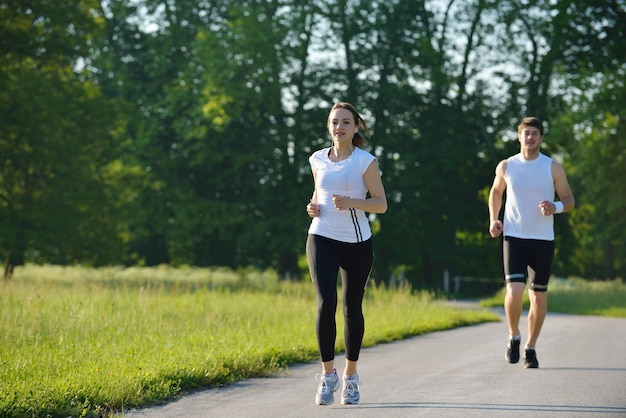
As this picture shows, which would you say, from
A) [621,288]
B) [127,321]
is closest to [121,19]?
[621,288]

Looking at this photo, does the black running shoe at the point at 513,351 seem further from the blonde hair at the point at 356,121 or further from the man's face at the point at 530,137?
the blonde hair at the point at 356,121

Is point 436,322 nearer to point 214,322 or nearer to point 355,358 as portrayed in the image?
point 214,322

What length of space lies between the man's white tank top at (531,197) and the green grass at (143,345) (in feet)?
8.51

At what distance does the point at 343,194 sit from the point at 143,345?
11.4 ft

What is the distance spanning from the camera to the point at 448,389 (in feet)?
26.6

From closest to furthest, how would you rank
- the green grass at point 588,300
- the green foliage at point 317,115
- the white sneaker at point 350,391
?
the white sneaker at point 350,391
the green grass at point 588,300
the green foliage at point 317,115

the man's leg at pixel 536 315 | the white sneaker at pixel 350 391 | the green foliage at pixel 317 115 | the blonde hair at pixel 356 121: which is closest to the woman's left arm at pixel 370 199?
the blonde hair at pixel 356 121

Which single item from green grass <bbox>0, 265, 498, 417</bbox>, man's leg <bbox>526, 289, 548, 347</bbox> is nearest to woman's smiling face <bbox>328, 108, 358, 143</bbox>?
green grass <bbox>0, 265, 498, 417</bbox>

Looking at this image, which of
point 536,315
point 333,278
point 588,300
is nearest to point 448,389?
point 333,278

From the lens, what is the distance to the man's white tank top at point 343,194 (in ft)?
24.1

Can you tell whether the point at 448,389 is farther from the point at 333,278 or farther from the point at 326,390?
the point at 333,278

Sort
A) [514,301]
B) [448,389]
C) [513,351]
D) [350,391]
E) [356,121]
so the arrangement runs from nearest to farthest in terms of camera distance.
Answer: [350,391]
[356,121]
[448,389]
[514,301]
[513,351]

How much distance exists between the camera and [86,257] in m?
31.2

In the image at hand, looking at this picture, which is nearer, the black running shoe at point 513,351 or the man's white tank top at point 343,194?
the man's white tank top at point 343,194
